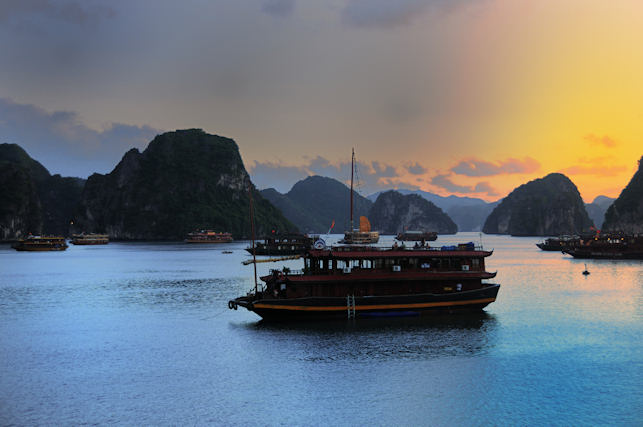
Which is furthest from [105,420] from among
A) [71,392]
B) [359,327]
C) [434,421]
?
[359,327]

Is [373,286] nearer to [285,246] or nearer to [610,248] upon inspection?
[610,248]

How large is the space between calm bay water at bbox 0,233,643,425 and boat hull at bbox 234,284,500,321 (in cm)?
106

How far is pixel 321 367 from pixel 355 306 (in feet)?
40.9

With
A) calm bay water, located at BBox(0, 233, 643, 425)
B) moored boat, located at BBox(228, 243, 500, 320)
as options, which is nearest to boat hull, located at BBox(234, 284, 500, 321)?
moored boat, located at BBox(228, 243, 500, 320)

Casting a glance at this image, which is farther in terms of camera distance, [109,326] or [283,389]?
[109,326]

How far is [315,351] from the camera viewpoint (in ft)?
117

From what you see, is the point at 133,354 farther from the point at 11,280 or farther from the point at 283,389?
the point at 11,280

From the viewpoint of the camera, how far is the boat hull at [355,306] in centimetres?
4303

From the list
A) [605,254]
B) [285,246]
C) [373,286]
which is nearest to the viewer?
[373,286]

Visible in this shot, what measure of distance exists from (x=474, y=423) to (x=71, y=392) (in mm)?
21522

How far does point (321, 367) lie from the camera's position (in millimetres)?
32125

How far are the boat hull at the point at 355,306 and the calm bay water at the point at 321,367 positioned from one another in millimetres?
1063

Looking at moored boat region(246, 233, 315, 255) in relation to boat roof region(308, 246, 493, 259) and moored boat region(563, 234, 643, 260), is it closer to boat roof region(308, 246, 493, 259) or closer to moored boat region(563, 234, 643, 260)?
moored boat region(563, 234, 643, 260)

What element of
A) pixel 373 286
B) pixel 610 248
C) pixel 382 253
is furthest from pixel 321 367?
pixel 610 248
